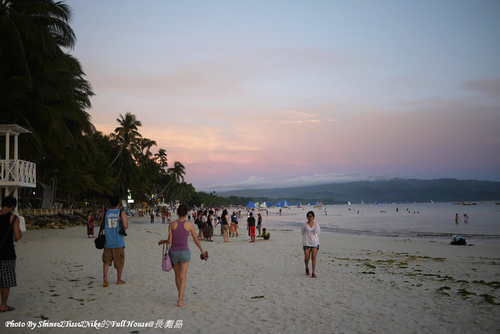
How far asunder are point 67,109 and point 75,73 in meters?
6.76

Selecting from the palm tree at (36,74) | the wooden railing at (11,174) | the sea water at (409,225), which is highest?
the palm tree at (36,74)

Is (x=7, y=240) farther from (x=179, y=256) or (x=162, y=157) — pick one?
(x=162, y=157)

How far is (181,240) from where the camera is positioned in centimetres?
588

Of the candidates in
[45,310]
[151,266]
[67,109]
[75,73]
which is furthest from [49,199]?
[45,310]

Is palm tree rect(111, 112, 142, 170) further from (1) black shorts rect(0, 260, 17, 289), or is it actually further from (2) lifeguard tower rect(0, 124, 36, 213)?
(1) black shorts rect(0, 260, 17, 289)

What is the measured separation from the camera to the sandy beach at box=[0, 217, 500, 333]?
5328 mm

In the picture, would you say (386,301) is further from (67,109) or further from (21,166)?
(67,109)

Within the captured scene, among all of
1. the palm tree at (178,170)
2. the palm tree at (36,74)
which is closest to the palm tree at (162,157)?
the palm tree at (178,170)

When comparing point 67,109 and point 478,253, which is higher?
point 67,109

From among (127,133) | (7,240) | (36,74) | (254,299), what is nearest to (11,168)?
(36,74)

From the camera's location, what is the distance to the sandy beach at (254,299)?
17.5ft

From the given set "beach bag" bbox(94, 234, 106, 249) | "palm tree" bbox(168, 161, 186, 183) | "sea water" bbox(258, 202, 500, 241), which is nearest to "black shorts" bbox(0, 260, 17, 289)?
"beach bag" bbox(94, 234, 106, 249)

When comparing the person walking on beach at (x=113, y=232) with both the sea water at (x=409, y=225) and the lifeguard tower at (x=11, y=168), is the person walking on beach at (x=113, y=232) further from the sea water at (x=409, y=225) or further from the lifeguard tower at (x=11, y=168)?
the sea water at (x=409, y=225)

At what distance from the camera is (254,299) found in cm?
686
